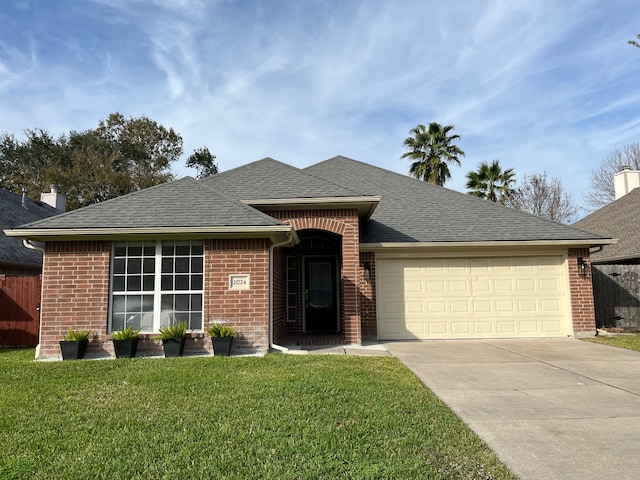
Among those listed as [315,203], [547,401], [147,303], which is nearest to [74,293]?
[147,303]

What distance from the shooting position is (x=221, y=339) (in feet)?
26.2

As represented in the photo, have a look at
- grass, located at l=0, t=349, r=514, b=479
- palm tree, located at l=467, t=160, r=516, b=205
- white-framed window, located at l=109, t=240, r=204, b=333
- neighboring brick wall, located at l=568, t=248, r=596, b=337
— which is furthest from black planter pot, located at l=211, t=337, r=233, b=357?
palm tree, located at l=467, t=160, r=516, b=205

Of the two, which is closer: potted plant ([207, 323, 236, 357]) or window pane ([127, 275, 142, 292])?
potted plant ([207, 323, 236, 357])

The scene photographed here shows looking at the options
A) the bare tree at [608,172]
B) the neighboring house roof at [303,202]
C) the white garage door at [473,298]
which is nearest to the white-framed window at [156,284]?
the neighboring house roof at [303,202]

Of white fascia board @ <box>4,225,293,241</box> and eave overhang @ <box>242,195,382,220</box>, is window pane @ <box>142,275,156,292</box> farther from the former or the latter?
eave overhang @ <box>242,195,382,220</box>

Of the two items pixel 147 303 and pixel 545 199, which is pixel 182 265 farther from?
pixel 545 199

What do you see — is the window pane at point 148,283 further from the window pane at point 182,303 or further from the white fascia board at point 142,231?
the white fascia board at point 142,231

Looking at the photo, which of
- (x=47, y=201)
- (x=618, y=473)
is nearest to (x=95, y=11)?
(x=618, y=473)

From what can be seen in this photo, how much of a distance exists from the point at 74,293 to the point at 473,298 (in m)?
9.08

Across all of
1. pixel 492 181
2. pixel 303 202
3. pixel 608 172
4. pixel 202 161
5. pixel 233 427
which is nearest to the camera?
pixel 233 427

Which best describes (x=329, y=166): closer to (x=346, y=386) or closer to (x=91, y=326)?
(x=91, y=326)

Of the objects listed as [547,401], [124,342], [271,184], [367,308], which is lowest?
[547,401]

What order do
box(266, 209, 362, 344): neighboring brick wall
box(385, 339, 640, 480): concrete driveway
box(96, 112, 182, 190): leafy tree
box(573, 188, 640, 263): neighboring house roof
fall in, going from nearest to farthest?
1. box(385, 339, 640, 480): concrete driveway
2. box(266, 209, 362, 344): neighboring brick wall
3. box(573, 188, 640, 263): neighboring house roof
4. box(96, 112, 182, 190): leafy tree

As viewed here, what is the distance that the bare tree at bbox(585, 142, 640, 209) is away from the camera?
87.1 ft
